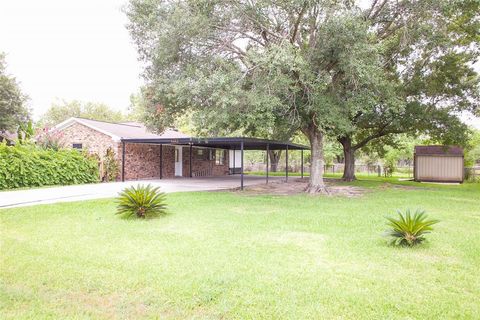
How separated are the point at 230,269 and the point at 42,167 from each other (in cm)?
1259

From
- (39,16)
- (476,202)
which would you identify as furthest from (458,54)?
(39,16)

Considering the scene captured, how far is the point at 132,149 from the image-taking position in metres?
18.8

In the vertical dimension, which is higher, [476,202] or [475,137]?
[475,137]

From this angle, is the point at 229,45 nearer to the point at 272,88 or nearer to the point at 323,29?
the point at 272,88

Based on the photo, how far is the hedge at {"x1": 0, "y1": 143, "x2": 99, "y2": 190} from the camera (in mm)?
12891

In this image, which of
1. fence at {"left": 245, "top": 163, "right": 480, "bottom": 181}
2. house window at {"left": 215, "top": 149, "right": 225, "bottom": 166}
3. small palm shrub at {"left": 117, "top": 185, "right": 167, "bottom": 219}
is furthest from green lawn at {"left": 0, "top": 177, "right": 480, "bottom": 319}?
fence at {"left": 245, "top": 163, "right": 480, "bottom": 181}

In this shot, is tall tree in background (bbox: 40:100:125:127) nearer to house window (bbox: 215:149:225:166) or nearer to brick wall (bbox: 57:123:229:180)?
house window (bbox: 215:149:225:166)

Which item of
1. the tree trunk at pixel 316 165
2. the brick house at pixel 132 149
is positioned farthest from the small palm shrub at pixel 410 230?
the brick house at pixel 132 149

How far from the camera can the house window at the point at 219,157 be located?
2719cm

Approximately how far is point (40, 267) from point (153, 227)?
2595 millimetres

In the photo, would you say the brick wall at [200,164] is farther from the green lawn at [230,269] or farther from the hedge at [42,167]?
the green lawn at [230,269]

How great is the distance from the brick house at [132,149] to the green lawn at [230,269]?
9935 mm

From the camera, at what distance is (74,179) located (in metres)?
15.5

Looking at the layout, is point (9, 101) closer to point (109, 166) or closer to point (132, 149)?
point (132, 149)
